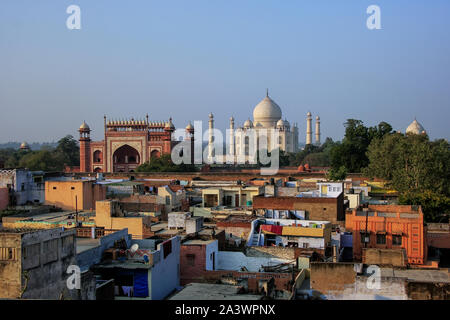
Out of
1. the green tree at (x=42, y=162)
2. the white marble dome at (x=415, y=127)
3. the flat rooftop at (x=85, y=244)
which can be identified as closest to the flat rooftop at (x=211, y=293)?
the flat rooftop at (x=85, y=244)

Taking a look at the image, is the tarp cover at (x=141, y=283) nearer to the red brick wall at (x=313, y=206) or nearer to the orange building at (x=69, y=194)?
the red brick wall at (x=313, y=206)

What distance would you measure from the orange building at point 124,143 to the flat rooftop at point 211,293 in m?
36.0

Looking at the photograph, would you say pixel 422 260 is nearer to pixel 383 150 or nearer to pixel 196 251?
pixel 196 251

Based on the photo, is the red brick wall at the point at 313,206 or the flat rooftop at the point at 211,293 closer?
the flat rooftop at the point at 211,293

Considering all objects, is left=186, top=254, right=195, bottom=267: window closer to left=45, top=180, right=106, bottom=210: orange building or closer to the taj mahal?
left=45, top=180, right=106, bottom=210: orange building

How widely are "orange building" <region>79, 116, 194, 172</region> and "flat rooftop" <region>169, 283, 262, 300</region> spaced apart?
36.0m

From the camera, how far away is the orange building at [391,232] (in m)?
15.0

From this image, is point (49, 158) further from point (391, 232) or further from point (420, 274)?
point (420, 274)

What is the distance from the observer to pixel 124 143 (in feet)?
150

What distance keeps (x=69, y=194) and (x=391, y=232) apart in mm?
13231
